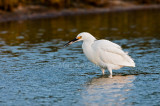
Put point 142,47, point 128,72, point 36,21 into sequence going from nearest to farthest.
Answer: point 128,72 < point 142,47 < point 36,21

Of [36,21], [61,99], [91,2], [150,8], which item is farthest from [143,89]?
[150,8]

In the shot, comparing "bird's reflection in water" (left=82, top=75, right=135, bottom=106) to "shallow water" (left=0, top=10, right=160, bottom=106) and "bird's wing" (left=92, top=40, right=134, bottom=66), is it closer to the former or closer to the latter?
"shallow water" (left=0, top=10, right=160, bottom=106)

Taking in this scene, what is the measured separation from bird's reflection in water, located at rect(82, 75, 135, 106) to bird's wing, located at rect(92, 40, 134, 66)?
54cm

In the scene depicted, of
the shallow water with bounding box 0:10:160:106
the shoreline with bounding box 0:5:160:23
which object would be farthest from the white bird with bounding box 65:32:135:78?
the shoreline with bounding box 0:5:160:23

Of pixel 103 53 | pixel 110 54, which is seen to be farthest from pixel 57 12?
pixel 103 53

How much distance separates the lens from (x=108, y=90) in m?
10.8

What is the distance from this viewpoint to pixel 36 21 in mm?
33438

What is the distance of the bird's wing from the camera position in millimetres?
12562

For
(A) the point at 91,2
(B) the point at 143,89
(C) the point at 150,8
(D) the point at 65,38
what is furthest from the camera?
(C) the point at 150,8

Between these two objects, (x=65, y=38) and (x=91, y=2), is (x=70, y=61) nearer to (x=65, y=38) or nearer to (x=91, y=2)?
(x=65, y=38)

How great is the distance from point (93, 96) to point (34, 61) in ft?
19.2

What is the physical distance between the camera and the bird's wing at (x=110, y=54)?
12.6m

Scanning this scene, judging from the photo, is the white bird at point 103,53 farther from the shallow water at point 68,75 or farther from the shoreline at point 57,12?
the shoreline at point 57,12

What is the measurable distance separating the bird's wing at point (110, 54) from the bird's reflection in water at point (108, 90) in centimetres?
54
